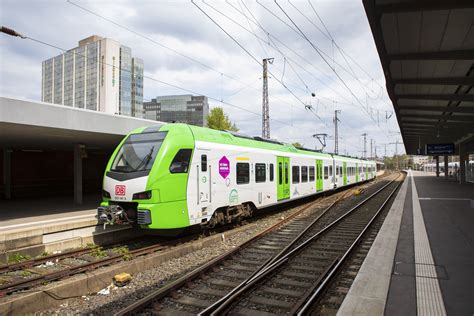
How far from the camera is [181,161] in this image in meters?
8.83

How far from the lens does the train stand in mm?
8359

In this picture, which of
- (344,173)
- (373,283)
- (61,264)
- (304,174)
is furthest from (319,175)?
(61,264)

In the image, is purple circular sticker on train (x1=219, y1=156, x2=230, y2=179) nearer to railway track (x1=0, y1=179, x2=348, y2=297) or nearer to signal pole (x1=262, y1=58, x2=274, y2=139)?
railway track (x1=0, y1=179, x2=348, y2=297)

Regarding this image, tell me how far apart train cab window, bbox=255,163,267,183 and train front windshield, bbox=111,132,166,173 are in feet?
14.3

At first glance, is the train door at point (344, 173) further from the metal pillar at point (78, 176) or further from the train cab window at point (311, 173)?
the metal pillar at point (78, 176)

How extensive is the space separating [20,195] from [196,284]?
15.9 m

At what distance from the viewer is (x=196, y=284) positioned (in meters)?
6.48

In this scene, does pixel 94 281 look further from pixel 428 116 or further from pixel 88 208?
pixel 428 116

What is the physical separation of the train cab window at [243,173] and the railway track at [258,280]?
1.92 m

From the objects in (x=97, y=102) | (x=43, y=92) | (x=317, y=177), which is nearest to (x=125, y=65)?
(x=97, y=102)

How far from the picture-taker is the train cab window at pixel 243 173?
442 inches

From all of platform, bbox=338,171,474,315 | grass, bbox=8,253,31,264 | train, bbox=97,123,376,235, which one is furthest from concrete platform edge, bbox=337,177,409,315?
grass, bbox=8,253,31,264

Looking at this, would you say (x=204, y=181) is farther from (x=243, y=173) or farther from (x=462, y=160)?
(x=462, y=160)

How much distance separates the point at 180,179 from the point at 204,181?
93 cm
